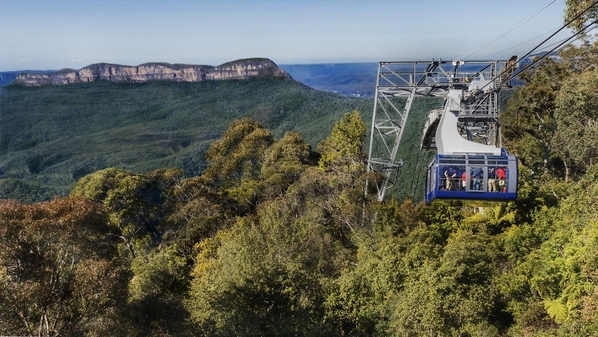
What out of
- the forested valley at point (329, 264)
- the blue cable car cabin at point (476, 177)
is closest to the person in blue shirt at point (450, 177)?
the blue cable car cabin at point (476, 177)

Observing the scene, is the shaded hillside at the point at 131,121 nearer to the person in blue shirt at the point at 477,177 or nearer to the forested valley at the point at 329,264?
the forested valley at the point at 329,264

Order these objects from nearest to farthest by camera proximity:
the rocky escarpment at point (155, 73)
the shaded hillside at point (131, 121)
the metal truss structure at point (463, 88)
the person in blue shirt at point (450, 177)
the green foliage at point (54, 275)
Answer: the green foliage at point (54, 275) → the person in blue shirt at point (450, 177) → the metal truss structure at point (463, 88) → the shaded hillside at point (131, 121) → the rocky escarpment at point (155, 73)

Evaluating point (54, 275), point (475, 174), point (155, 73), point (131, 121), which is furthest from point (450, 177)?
point (155, 73)

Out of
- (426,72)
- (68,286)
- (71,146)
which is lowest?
(71,146)

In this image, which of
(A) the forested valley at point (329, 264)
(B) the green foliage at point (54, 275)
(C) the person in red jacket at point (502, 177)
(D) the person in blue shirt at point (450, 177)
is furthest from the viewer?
(D) the person in blue shirt at point (450, 177)

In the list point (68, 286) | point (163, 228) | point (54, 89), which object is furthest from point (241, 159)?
point (54, 89)

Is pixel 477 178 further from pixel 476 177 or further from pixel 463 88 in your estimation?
pixel 463 88

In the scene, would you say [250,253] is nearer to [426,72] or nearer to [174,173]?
[426,72]
